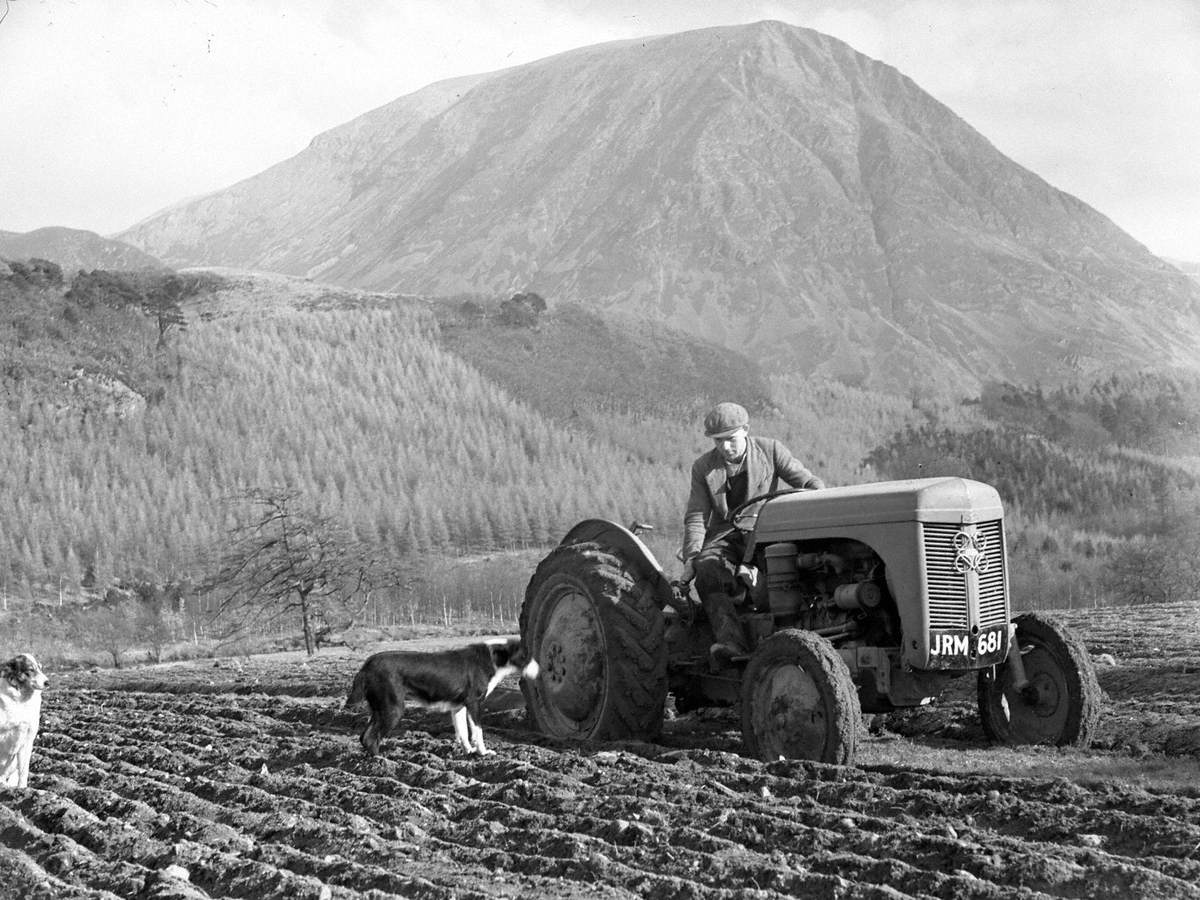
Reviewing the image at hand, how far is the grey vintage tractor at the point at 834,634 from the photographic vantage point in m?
7.20

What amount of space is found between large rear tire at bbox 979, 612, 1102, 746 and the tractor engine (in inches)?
31.8

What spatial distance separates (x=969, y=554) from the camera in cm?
738

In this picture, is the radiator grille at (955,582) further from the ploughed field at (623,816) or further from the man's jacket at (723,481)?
the man's jacket at (723,481)

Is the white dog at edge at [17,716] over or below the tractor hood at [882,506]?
below

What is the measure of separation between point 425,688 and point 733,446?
2.38 m

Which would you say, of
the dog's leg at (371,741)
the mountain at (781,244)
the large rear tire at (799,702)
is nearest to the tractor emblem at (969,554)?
the large rear tire at (799,702)

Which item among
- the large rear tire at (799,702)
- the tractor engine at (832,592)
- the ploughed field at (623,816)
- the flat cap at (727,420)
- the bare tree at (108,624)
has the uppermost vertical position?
the flat cap at (727,420)

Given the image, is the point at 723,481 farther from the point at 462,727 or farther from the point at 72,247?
the point at 72,247

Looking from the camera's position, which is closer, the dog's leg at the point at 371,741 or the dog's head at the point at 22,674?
the dog's head at the point at 22,674

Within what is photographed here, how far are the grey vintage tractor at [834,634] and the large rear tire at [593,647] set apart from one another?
0.04 ft

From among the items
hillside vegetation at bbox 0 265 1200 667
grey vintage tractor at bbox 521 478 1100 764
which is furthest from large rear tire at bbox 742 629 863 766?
hillside vegetation at bbox 0 265 1200 667

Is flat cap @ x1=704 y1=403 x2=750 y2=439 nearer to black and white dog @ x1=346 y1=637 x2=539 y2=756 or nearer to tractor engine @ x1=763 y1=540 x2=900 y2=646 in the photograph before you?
tractor engine @ x1=763 y1=540 x2=900 y2=646

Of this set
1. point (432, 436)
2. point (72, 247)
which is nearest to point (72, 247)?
point (72, 247)

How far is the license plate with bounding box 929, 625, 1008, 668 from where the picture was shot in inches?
284
